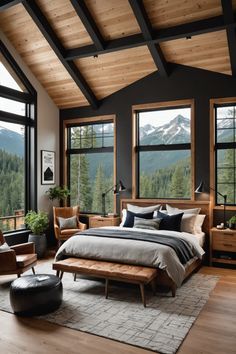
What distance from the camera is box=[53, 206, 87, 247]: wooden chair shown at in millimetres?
6473

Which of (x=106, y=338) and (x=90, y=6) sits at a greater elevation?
(x=90, y=6)

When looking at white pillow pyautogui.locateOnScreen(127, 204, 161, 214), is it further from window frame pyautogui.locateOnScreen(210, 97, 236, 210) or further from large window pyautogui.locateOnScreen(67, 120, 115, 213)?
window frame pyautogui.locateOnScreen(210, 97, 236, 210)

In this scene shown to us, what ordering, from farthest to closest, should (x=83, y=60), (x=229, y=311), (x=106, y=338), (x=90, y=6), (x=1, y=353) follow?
(x=83, y=60)
(x=90, y=6)
(x=229, y=311)
(x=106, y=338)
(x=1, y=353)

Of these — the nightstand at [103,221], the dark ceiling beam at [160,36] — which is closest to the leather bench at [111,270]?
the nightstand at [103,221]

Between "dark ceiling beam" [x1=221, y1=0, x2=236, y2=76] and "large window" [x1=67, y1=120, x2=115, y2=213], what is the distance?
112 inches

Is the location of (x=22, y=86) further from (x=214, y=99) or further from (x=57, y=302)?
(x=57, y=302)

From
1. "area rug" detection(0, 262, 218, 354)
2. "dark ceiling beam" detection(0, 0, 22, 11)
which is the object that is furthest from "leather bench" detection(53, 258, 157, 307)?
"dark ceiling beam" detection(0, 0, 22, 11)

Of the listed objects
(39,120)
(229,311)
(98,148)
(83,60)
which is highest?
(83,60)

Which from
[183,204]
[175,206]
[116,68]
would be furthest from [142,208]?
[116,68]

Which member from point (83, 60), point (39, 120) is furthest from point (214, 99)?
point (39, 120)

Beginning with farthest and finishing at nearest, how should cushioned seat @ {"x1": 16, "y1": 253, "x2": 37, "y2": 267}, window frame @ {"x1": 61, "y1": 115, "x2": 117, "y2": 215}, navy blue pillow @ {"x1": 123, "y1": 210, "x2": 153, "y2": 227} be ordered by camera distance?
1. window frame @ {"x1": 61, "y1": 115, "x2": 117, "y2": 215}
2. navy blue pillow @ {"x1": 123, "y1": 210, "x2": 153, "y2": 227}
3. cushioned seat @ {"x1": 16, "y1": 253, "x2": 37, "y2": 267}

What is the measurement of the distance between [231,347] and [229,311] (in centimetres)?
83

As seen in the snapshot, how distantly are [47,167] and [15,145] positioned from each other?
911 millimetres

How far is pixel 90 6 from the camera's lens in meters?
5.29
